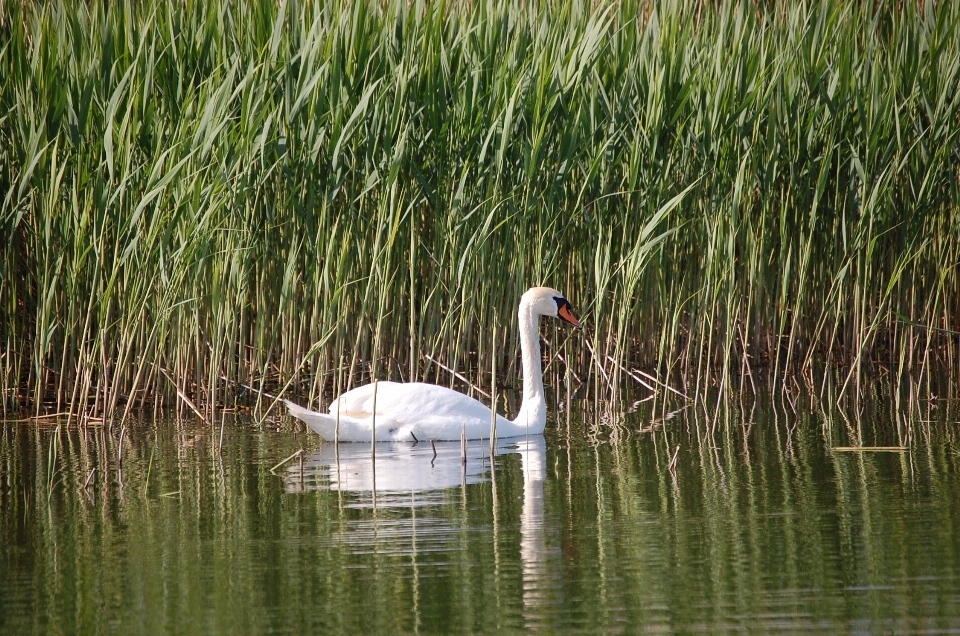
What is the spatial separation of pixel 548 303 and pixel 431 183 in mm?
1114

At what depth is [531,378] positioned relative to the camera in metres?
6.77

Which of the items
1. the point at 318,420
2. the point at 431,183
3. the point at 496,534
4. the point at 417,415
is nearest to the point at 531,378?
the point at 417,415

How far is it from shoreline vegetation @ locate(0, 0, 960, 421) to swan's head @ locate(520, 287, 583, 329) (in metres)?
0.21

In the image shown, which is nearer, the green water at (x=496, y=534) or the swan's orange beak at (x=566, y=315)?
the green water at (x=496, y=534)

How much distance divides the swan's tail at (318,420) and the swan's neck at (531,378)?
1.00 metres

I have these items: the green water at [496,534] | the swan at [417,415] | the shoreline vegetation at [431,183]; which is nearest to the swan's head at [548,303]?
the shoreline vegetation at [431,183]

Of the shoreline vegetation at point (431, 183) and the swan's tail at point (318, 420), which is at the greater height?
the shoreline vegetation at point (431, 183)

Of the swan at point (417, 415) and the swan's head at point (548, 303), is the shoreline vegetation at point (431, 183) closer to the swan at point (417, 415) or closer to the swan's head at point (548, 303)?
the swan's head at point (548, 303)

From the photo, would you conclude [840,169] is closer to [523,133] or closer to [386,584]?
[523,133]

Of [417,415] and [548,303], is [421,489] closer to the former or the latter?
[417,415]

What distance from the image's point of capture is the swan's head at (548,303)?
6934mm

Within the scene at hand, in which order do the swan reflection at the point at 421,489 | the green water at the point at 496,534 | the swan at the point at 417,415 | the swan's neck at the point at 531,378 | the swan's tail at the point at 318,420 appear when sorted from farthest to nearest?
1. the swan's neck at the point at 531,378
2. the swan at the point at 417,415
3. the swan's tail at the point at 318,420
4. the swan reflection at the point at 421,489
5. the green water at the point at 496,534

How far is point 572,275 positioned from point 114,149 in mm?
2912

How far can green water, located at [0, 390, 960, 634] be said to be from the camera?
3.46m
